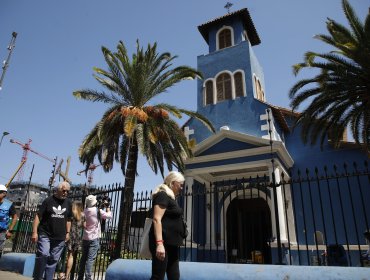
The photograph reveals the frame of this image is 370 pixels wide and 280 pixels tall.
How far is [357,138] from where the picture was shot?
444 inches

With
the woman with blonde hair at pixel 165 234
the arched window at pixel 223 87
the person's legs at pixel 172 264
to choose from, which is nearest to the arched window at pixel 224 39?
the arched window at pixel 223 87

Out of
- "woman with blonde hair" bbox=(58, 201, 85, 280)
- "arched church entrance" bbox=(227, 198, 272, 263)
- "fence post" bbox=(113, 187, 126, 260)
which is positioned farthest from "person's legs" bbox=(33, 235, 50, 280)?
"arched church entrance" bbox=(227, 198, 272, 263)

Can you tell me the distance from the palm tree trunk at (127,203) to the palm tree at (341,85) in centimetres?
696

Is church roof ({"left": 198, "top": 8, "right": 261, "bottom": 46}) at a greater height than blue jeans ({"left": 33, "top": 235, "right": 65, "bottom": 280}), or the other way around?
church roof ({"left": 198, "top": 8, "right": 261, "bottom": 46})

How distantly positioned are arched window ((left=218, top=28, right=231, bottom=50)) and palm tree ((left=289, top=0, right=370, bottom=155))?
24.2 feet

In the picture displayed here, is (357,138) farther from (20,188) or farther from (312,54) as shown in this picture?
(20,188)

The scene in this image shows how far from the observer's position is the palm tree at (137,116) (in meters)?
11.5

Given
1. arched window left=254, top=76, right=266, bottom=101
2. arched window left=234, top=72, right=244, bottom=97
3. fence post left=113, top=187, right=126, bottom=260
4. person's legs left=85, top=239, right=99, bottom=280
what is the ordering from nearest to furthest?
person's legs left=85, top=239, right=99, bottom=280 → fence post left=113, top=187, right=126, bottom=260 → arched window left=234, top=72, right=244, bottom=97 → arched window left=254, top=76, right=266, bottom=101

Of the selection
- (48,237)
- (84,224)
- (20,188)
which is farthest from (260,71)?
(20,188)

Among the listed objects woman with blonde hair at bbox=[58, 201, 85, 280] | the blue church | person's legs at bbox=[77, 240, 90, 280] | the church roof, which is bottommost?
person's legs at bbox=[77, 240, 90, 280]

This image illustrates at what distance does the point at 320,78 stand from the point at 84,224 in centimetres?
989

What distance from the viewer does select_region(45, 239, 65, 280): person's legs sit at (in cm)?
480

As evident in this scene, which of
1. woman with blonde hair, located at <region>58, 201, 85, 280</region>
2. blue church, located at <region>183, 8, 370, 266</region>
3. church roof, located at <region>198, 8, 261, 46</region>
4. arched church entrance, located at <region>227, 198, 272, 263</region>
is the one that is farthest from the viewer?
church roof, located at <region>198, 8, 261, 46</region>

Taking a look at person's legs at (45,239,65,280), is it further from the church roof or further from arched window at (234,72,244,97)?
the church roof
